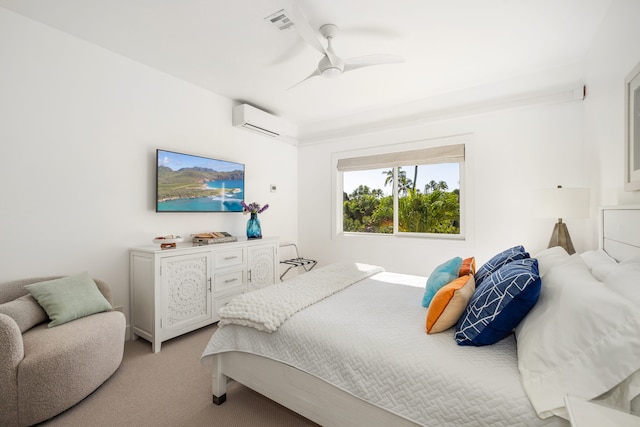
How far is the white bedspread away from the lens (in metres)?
1.01

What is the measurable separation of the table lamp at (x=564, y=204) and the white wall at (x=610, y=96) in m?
0.11

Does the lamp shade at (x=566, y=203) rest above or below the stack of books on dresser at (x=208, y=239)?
above

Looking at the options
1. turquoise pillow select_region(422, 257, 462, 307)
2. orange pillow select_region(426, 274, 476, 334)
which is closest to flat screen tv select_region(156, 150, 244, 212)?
turquoise pillow select_region(422, 257, 462, 307)

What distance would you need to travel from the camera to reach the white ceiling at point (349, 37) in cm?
199

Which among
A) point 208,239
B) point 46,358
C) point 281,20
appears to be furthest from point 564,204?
point 46,358

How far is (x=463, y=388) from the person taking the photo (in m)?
1.04

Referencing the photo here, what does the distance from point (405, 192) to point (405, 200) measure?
111 millimetres

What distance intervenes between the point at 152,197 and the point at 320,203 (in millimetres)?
2347

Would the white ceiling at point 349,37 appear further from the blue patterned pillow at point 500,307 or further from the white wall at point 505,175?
the blue patterned pillow at point 500,307

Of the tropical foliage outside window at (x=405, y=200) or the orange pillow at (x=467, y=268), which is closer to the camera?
the orange pillow at (x=467, y=268)

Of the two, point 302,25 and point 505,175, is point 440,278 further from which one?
point 505,175

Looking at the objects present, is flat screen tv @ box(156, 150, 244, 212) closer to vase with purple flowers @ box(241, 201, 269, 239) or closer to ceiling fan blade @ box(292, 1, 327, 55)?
vase with purple flowers @ box(241, 201, 269, 239)

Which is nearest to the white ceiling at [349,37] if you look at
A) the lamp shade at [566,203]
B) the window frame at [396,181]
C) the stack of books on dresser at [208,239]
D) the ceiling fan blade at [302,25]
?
the ceiling fan blade at [302,25]

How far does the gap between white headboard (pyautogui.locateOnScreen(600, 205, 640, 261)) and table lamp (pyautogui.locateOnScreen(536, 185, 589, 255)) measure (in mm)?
504
